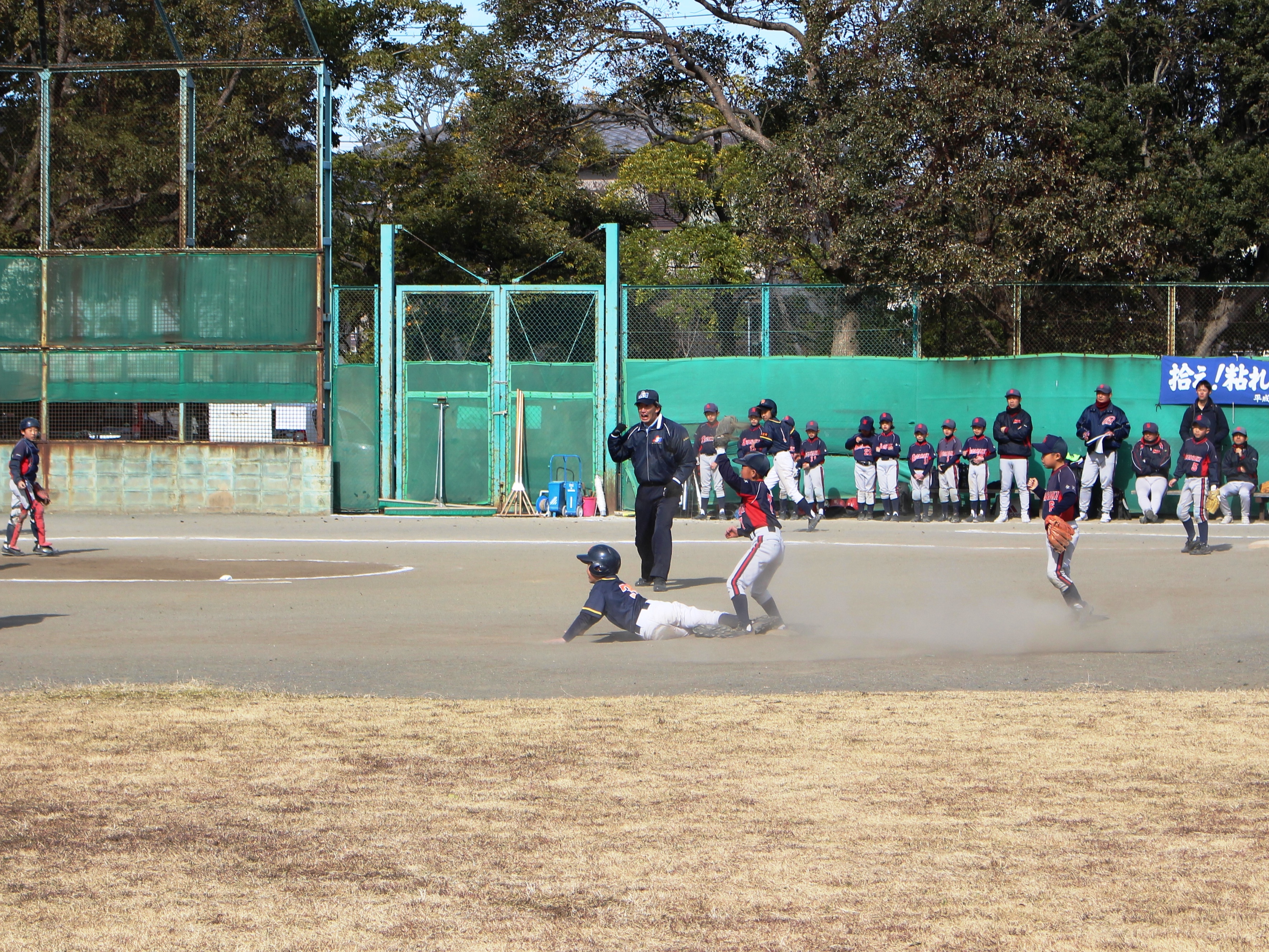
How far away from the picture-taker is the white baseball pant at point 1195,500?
1590cm

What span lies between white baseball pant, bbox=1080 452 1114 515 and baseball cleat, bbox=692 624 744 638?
11642mm

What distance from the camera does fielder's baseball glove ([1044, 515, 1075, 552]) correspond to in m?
11.2

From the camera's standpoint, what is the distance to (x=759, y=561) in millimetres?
10320

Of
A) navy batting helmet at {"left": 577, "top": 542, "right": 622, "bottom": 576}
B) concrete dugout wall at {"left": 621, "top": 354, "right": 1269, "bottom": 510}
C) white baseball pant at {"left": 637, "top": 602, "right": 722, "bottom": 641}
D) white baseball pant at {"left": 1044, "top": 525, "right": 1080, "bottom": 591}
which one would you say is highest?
concrete dugout wall at {"left": 621, "top": 354, "right": 1269, "bottom": 510}

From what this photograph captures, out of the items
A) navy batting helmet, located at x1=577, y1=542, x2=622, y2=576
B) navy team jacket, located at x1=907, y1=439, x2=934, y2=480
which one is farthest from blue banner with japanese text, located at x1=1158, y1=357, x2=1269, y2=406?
navy batting helmet, located at x1=577, y1=542, x2=622, y2=576

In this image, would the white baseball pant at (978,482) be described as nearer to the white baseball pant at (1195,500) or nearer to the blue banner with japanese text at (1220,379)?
the blue banner with japanese text at (1220,379)

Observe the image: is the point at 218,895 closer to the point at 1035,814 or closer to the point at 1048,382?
the point at 1035,814

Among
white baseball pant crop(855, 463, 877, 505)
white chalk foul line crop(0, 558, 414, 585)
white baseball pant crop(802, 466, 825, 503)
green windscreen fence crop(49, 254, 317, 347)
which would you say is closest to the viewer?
white chalk foul line crop(0, 558, 414, 585)

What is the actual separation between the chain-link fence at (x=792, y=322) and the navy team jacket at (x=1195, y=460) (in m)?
5.84

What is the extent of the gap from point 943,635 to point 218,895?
23.2ft

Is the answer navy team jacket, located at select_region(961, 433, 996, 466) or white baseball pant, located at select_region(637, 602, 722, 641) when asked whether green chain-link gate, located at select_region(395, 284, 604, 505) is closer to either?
navy team jacket, located at select_region(961, 433, 996, 466)

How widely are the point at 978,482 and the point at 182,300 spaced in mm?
13006

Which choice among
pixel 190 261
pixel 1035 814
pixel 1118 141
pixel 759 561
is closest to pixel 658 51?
pixel 1118 141

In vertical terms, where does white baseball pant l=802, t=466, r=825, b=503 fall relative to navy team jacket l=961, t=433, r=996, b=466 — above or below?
below
